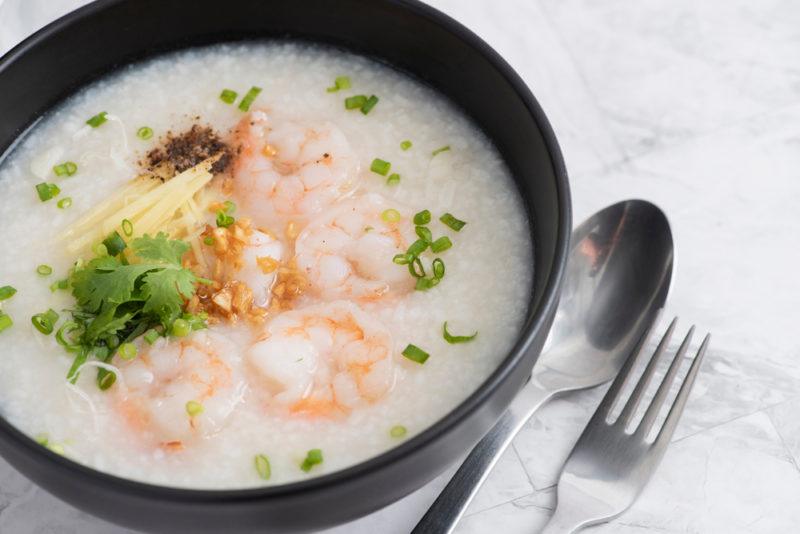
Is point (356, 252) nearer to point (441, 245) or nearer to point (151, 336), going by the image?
point (441, 245)

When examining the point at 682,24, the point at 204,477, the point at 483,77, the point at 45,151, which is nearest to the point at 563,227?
the point at 483,77

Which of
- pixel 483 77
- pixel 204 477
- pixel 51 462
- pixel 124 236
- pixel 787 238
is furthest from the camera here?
pixel 787 238

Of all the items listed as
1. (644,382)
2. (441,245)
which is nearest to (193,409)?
(441,245)

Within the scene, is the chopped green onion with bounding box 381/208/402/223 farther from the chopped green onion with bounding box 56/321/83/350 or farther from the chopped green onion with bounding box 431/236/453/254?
the chopped green onion with bounding box 56/321/83/350

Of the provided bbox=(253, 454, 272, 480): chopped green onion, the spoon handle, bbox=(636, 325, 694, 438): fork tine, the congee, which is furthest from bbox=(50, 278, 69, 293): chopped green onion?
bbox=(636, 325, 694, 438): fork tine

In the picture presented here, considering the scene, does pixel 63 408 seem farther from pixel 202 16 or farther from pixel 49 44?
pixel 202 16

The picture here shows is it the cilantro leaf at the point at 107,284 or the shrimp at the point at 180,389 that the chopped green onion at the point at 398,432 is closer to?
the shrimp at the point at 180,389
